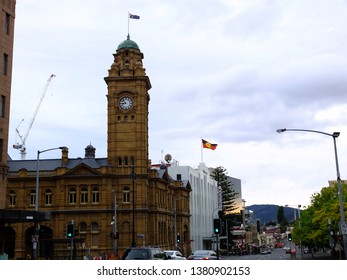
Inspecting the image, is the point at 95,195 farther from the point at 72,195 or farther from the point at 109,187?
the point at 72,195

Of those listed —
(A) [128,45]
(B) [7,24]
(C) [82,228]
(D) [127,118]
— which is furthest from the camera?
(A) [128,45]

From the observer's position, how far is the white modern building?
371 feet

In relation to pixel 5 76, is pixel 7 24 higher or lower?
higher

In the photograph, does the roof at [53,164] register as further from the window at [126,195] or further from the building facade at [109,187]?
the window at [126,195]

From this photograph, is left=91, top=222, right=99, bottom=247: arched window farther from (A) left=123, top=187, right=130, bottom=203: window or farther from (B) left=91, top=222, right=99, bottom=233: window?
(A) left=123, top=187, right=130, bottom=203: window

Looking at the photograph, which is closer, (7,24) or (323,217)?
(7,24)

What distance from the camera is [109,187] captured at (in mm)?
79875

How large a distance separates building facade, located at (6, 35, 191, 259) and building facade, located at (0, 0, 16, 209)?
3473 cm

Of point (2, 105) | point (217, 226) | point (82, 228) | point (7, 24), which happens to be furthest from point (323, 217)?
point (82, 228)

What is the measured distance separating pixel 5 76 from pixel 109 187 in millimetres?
39430

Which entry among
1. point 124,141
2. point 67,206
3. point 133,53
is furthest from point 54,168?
point 133,53

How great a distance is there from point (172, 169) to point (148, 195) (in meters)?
29.6

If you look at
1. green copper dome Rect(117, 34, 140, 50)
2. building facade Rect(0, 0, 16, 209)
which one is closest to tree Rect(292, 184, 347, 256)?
building facade Rect(0, 0, 16, 209)
